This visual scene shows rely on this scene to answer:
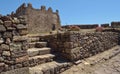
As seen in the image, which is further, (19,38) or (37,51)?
(37,51)

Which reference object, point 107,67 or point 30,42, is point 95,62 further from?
point 30,42

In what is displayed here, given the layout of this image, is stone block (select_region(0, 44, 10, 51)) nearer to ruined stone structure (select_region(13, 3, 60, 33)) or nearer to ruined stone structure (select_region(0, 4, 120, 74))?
ruined stone structure (select_region(0, 4, 120, 74))

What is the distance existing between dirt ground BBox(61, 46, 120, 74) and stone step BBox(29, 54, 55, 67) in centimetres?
79

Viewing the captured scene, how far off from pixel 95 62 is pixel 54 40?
199 centimetres

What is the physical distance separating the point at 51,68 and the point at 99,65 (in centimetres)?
262

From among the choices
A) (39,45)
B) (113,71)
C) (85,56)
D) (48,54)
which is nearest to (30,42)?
(39,45)

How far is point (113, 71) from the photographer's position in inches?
316

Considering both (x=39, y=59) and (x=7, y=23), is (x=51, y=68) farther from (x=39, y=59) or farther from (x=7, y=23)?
(x=7, y=23)

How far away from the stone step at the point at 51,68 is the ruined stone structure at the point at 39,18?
20.6 meters

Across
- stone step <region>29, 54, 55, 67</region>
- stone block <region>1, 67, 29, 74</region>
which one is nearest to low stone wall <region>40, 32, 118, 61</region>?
stone step <region>29, 54, 55, 67</region>

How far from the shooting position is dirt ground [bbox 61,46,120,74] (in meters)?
7.74

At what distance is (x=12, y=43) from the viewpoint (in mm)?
5680

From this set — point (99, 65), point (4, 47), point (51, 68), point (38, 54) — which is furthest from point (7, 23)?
point (99, 65)

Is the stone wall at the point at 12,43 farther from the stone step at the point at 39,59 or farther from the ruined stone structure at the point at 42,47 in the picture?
the stone step at the point at 39,59
